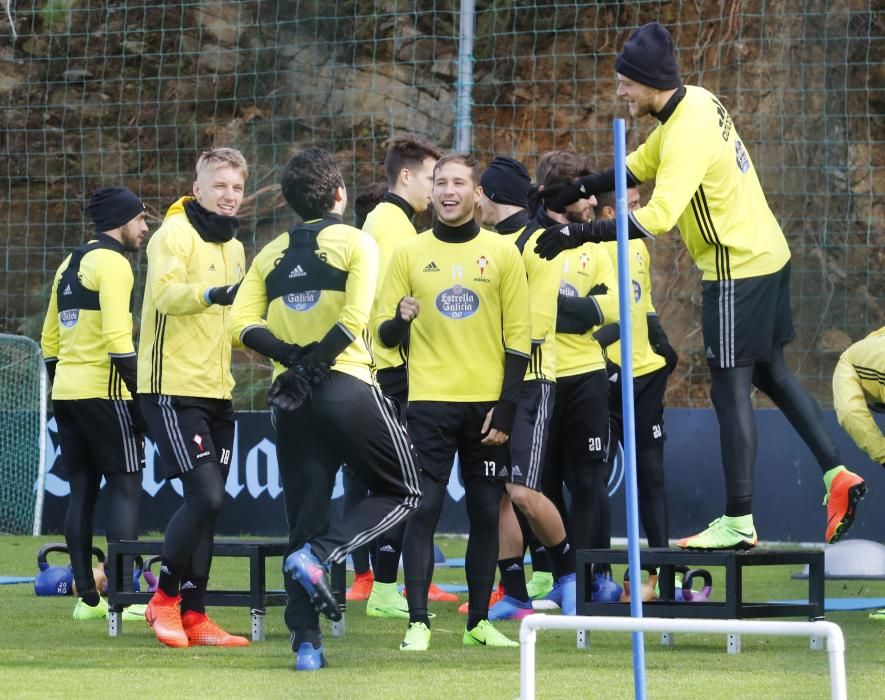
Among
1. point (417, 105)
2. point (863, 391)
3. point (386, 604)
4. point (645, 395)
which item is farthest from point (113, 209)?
point (417, 105)

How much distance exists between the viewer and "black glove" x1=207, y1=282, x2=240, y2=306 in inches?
261

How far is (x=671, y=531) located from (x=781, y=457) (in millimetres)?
1009

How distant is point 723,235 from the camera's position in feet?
21.0

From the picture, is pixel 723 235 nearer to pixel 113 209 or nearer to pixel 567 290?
pixel 567 290

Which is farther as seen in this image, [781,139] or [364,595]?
[781,139]

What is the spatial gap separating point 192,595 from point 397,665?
126 centimetres

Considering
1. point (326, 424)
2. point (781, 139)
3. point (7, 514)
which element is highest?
point (781, 139)

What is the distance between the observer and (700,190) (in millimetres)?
6348

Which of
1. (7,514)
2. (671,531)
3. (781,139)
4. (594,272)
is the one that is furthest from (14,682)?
(781,139)

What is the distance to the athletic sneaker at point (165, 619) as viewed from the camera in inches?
273

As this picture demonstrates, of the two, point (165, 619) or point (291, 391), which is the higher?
point (291, 391)

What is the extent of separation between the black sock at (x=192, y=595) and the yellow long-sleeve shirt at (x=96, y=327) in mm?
1345

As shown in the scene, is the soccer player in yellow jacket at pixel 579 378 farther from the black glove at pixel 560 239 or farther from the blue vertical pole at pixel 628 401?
the blue vertical pole at pixel 628 401

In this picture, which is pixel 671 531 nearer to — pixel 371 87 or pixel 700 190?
pixel 700 190
